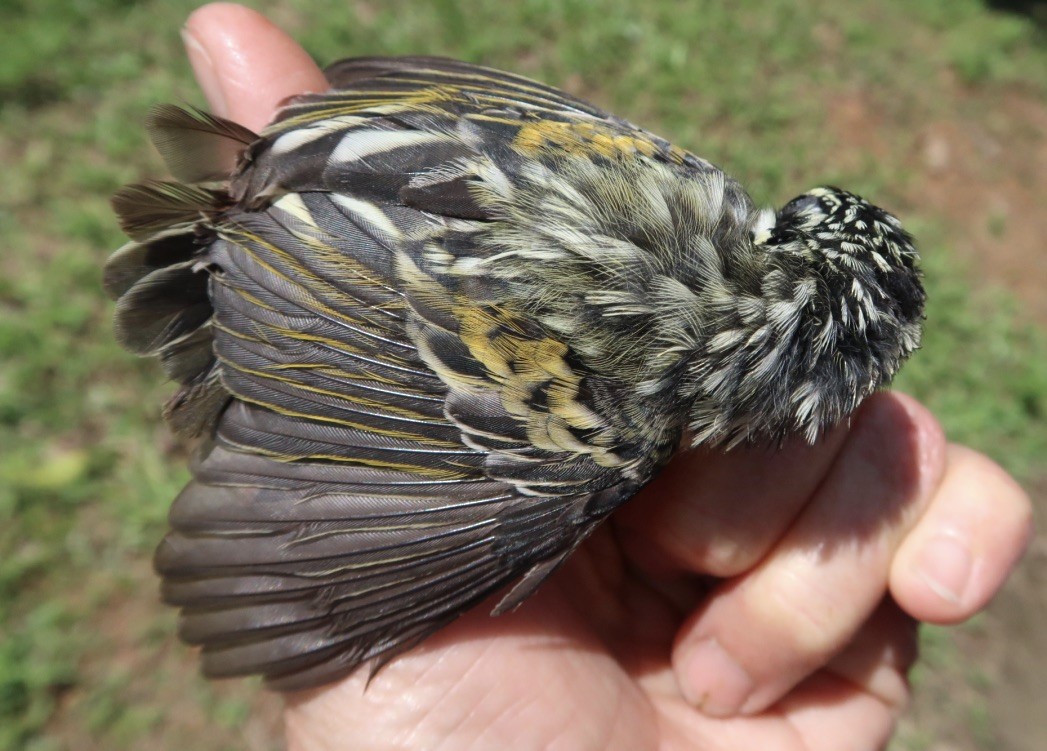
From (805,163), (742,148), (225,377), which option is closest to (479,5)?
(742,148)

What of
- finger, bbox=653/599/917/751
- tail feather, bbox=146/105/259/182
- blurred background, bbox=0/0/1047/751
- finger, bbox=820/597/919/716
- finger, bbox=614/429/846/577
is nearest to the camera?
tail feather, bbox=146/105/259/182

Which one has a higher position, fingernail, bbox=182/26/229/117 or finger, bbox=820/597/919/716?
fingernail, bbox=182/26/229/117

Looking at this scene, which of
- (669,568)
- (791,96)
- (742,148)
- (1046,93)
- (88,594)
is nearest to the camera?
(669,568)

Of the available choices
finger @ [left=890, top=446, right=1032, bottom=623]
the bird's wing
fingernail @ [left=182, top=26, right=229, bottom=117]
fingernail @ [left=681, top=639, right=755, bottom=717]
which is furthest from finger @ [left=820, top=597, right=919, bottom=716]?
fingernail @ [left=182, top=26, right=229, bottom=117]

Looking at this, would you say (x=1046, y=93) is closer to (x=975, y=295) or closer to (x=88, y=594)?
(x=975, y=295)

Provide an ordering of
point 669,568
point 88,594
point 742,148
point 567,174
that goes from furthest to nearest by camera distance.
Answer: point 742,148 → point 88,594 → point 669,568 → point 567,174

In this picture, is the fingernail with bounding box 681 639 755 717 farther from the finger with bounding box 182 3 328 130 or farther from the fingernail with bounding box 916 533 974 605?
the finger with bounding box 182 3 328 130

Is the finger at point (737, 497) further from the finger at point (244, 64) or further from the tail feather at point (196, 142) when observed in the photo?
the finger at point (244, 64)
